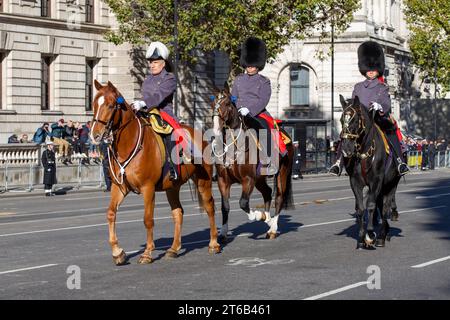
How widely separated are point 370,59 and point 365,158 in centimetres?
281

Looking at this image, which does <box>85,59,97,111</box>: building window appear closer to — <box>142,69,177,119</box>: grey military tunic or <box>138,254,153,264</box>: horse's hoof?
<box>142,69,177,119</box>: grey military tunic

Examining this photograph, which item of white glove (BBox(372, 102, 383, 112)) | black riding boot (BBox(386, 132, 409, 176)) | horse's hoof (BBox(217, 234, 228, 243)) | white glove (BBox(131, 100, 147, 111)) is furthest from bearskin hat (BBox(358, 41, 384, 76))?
white glove (BBox(131, 100, 147, 111))

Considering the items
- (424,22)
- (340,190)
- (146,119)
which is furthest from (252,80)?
(424,22)

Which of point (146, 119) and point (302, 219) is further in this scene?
point (302, 219)

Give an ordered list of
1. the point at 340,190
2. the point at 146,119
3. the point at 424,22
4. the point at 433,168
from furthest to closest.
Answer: the point at 424,22, the point at 433,168, the point at 340,190, the point at 146,119

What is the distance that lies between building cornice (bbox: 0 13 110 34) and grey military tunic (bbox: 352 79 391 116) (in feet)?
104

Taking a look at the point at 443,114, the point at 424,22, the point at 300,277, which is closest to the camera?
the point at 300,277

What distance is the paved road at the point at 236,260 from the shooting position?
12148 mm

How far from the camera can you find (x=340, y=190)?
35.5 metres

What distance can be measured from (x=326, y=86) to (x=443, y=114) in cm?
1131

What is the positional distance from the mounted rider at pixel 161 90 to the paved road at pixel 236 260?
187 centimetres

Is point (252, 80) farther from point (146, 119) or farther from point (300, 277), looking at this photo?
point (300, 277)

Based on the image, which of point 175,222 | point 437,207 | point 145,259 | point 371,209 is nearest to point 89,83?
point 437,207

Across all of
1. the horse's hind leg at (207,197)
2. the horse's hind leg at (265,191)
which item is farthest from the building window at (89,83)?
the horse's hind leg at (207,197)
